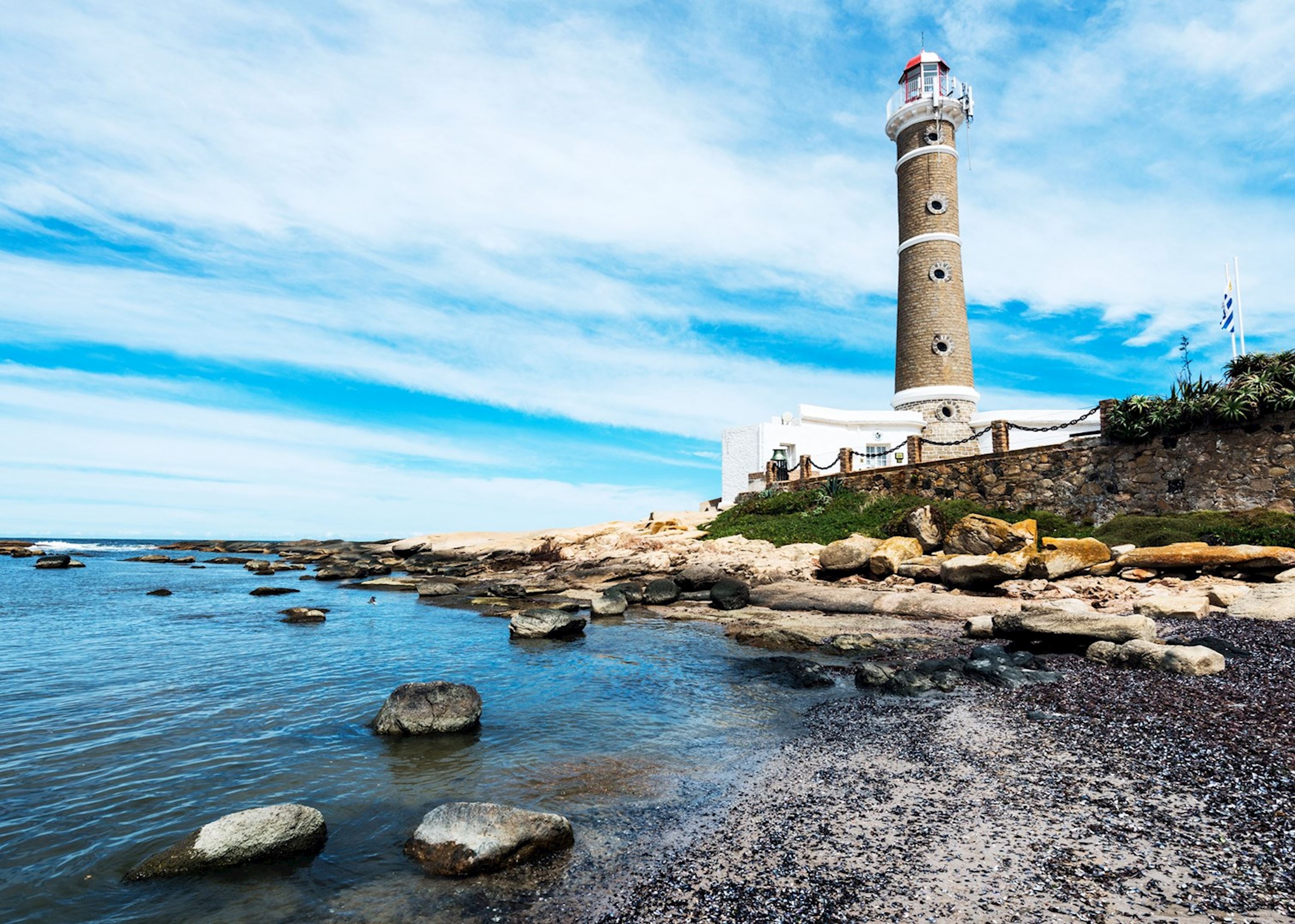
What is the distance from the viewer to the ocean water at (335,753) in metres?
4.84

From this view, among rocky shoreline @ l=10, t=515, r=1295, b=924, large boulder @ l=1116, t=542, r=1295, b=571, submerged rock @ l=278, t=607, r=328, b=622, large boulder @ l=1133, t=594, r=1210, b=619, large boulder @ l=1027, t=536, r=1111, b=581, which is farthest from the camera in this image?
submerged rock @ l=278, t=607, r=328, b=622

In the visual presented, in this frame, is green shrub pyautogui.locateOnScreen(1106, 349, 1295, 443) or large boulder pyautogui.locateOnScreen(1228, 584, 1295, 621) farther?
green shrub pyautogui.locateOnScreen(1106, 349, 1295, 443)

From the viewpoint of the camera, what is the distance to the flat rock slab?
15.6 m

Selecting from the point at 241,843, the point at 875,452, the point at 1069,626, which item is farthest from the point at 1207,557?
the point at 875,452

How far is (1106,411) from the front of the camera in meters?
21.7

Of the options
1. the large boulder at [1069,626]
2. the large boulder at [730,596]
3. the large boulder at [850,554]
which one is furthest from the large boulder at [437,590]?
the large boulder at [1069,626]

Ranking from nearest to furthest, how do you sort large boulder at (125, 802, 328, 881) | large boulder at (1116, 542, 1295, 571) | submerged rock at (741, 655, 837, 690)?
large boulder at (125, 802, 328, 881)
submerged rock at (741, 655, 837, 690)
large boulder at (1116, 542, 1295, 571)

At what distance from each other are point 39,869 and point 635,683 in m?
7.54

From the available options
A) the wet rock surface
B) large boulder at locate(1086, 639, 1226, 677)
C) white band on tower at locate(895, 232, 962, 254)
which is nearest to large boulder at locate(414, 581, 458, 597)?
the wet rock surface

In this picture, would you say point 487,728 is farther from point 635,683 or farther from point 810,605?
point 810,605

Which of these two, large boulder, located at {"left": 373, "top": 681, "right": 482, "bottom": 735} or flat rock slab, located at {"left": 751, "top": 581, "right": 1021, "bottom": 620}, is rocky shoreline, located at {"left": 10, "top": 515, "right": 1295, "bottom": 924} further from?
large boulder, located at {"left": 373, "top": 681, "right": 482, "bottom": 735}

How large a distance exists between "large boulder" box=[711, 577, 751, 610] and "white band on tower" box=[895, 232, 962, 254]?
25593mm

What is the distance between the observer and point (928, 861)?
4.80 metres

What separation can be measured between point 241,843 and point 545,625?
427 inches
